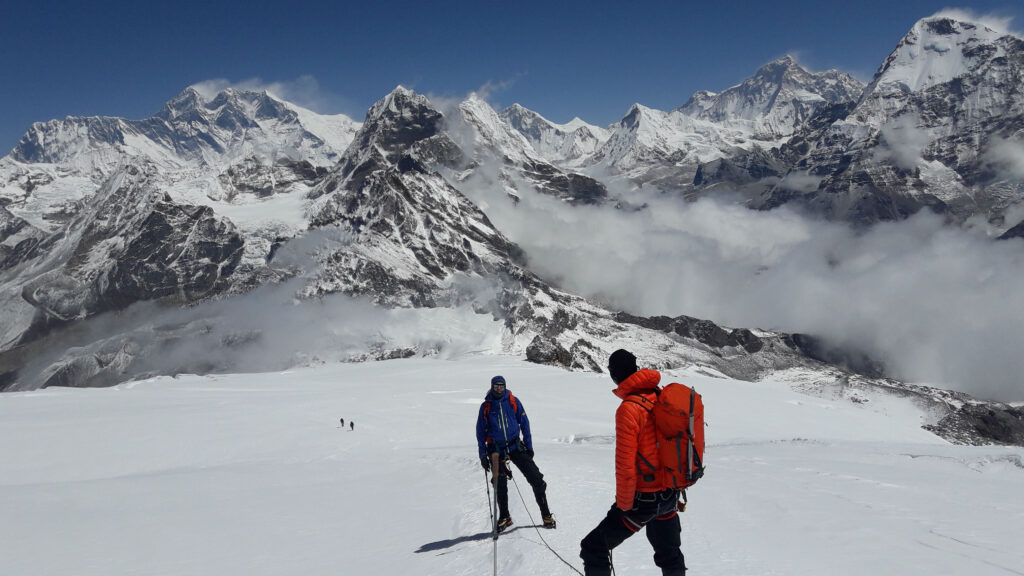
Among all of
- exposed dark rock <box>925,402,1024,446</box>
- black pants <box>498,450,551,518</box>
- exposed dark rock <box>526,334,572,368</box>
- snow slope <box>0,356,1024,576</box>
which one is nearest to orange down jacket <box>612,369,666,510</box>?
snow slope <box>0,356,1024,576</box>

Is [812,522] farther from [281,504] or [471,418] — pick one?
[471,418]

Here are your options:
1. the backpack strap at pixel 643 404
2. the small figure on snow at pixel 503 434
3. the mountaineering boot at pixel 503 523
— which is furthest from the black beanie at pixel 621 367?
the mountaineering boot at pixel 503 523

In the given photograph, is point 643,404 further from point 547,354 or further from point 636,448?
point 547,354

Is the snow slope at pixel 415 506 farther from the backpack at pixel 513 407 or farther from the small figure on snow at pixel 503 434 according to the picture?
the backpack at pixel 513 407

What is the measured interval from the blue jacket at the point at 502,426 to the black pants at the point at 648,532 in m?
4.06

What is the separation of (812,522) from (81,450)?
102ft

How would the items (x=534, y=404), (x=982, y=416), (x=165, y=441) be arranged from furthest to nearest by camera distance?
(x=982, y=416) < (x=534, y=404) < (x=165, y=441)

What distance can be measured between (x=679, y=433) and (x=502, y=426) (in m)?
5.47

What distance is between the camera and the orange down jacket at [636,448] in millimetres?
6590

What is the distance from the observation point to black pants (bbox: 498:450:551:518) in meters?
11.1

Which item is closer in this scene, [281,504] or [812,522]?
[812,522]

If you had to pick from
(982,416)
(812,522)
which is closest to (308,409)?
(812,522)

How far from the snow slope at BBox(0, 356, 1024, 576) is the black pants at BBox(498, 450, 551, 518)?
50cm

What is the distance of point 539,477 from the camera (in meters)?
11.1
